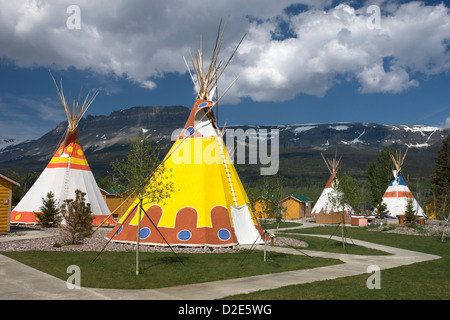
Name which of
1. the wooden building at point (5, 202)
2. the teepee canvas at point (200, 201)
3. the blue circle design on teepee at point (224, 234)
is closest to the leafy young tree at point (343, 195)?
the teepee canvas at point (200, 201)

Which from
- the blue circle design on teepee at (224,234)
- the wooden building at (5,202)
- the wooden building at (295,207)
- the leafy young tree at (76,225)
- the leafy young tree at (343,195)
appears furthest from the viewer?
the wooden building at (295,207)

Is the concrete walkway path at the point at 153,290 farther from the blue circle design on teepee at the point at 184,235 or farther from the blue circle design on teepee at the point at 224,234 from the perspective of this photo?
the blue circle design on teepee at the point at 184,235

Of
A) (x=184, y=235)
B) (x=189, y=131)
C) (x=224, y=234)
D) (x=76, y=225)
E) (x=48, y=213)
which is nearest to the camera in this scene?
(x=184, y=235)

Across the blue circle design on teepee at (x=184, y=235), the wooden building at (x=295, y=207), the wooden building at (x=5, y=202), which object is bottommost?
the wooden building at (x=295, y=207)

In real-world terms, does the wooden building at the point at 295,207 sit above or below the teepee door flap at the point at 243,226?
below

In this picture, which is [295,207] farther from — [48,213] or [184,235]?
[184,235]

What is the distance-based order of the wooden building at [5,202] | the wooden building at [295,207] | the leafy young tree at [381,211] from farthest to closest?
the wooden building at [295,207] < the leafy young tree at [381,211] < the wooden building at [5,202]

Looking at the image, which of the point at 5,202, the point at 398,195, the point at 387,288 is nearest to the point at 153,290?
the point at 387,288

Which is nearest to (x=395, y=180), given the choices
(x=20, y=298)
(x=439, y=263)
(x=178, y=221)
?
(x=439, y=263)

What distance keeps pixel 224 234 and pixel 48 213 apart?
16.0m

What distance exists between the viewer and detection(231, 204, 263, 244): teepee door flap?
17712 millimetres

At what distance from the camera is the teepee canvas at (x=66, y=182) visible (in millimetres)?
27266

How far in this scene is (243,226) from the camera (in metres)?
18.0

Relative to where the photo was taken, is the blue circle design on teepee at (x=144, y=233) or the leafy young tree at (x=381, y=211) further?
the leafy young tree at (x=381, y=211)
